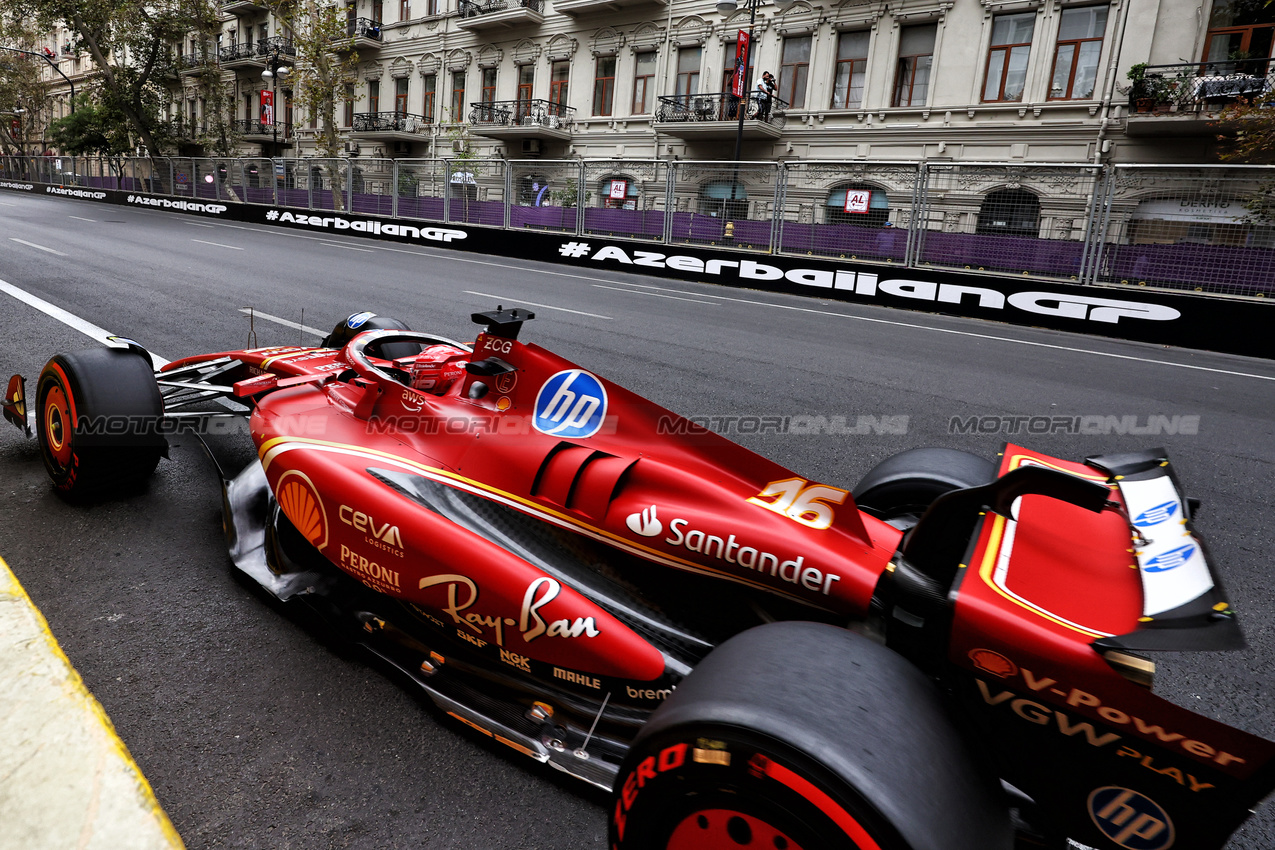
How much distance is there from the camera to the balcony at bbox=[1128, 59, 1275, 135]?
1700cm

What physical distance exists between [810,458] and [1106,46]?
21.0 meters

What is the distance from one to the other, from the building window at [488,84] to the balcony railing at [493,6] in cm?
218

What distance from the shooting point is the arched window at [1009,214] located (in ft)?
39.1

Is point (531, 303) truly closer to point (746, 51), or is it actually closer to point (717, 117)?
point (746, 51)

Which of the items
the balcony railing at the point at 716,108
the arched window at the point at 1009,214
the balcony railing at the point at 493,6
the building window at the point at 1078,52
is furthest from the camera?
the balcony railing at the point at 493,6

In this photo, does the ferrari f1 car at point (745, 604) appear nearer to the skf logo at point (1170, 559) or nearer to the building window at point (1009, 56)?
the skf logo at point (1170, 559)

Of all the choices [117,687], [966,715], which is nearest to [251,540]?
[117,687]

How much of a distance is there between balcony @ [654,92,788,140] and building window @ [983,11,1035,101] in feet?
20.0

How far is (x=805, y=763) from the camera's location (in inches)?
48.1

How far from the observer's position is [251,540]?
9.01 ft

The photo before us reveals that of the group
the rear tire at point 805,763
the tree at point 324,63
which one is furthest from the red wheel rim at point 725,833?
the tree at point 324,63

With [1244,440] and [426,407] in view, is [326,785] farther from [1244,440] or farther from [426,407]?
[1244,440]

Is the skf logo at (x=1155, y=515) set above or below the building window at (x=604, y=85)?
below
